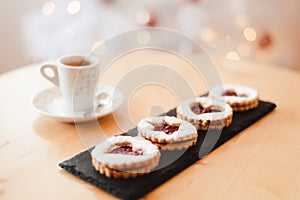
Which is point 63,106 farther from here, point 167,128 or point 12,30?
point 12,30

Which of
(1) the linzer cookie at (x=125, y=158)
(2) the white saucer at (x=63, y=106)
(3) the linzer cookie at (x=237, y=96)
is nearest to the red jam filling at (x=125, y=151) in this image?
(1) the linzer cookie at (x=125, y=158)

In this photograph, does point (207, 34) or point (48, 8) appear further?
point (48, 8)

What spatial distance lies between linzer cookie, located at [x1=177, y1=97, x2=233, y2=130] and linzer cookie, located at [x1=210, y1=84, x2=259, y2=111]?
4 cm

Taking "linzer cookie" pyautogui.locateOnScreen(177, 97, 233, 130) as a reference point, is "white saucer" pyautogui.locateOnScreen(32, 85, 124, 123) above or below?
above

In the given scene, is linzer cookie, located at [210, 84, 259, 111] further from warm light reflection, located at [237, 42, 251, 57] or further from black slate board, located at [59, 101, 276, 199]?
warm light reflection, located at [237, 42, 251, 57]

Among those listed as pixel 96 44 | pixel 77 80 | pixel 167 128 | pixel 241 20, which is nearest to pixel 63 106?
pixel 77 80

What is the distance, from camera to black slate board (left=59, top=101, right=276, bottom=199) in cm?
81

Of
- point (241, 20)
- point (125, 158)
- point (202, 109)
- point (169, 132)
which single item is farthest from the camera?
point (241, 20)

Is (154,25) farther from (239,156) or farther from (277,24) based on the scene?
(239,156)

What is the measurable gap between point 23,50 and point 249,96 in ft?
5.17

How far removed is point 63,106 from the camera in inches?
46.5

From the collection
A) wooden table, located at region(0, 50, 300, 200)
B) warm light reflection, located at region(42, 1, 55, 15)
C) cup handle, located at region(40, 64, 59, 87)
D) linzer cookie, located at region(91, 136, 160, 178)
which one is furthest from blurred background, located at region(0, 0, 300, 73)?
linzer cookie, located at region(91, 136, 160, 178)

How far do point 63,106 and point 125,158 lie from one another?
0.40m

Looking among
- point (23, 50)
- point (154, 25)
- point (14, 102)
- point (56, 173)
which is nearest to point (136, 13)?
point (154, 25)
